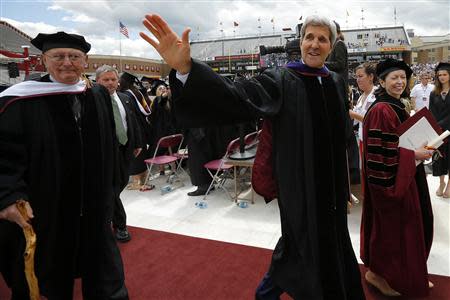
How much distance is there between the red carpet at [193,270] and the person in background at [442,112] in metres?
2.44

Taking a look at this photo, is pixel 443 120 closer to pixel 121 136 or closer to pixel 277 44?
pixel 121 136

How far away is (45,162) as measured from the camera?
2055mm

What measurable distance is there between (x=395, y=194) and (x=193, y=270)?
1.72m

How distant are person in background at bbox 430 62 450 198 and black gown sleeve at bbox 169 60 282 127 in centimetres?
412

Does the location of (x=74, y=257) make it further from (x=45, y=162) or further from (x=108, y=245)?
(x=45, y=162)

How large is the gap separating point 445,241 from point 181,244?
2.63 meters

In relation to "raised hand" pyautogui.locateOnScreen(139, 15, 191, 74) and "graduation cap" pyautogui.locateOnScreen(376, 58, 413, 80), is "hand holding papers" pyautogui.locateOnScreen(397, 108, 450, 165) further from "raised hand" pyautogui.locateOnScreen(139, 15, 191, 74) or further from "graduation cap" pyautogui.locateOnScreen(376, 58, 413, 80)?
"raised hand" pyautogui.locateOnScreen(139, 15, 191, 74)

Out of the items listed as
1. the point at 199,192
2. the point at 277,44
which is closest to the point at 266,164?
the point at 199,192

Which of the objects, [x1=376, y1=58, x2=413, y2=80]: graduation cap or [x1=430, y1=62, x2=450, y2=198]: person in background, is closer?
[x1=376, y1=58, x2=413, y2=80]: graduation cap

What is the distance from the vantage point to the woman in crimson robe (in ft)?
7.42

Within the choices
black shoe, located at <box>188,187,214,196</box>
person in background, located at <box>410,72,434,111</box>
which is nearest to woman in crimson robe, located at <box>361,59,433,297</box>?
black shoe, located at <box>188,187,214,196</box>

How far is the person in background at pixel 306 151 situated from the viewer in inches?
63.6

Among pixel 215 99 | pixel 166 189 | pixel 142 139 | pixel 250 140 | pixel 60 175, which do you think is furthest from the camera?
pixel 250 140

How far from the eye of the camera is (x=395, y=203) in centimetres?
230
